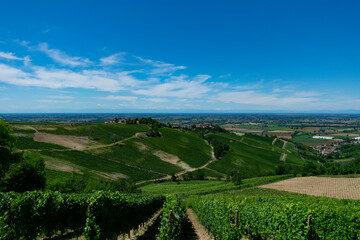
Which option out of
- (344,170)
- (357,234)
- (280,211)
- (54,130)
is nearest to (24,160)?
(280,211)

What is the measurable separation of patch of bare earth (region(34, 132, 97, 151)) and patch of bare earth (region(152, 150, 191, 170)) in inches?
1238

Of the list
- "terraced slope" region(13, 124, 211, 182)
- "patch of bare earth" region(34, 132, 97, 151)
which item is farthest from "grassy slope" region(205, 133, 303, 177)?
"patch of bare earth" region(34, 132, 97, 151)

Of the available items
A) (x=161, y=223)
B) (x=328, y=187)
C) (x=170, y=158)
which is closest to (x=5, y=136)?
(x=161, y=223)

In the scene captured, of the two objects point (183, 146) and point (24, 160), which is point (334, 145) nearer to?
point (183, 146)

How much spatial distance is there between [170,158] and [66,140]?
157ft

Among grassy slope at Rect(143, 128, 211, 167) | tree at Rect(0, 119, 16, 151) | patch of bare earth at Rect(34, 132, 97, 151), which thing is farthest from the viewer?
grassy slope at Rect(143, 128, 211, 167)

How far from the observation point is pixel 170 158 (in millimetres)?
88688

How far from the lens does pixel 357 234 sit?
10539 mm

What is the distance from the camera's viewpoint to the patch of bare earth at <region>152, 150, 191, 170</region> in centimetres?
8447

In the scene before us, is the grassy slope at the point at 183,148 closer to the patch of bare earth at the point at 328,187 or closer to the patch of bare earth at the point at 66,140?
the patch of bare earth at the point at 66,140

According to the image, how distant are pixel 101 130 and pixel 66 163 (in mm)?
46735

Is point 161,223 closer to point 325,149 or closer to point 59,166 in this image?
point 59,166

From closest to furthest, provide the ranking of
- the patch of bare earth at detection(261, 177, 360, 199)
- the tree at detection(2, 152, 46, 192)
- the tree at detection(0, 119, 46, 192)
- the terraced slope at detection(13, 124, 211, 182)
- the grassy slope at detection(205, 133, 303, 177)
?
1. the tree at detection(0, 119, 46, 192)
2. the tree at detection(2, 152, 46, 192)
3. the patch of bare earth at detection(261, 177, 360, 199)
4. the terraced slope at detection(13, 124, 211, 182)
5. the grassy slope at detection(205, 133, 303, 177)

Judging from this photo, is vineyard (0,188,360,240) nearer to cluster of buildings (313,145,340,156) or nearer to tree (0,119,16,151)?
tree (0,119,16,151)
